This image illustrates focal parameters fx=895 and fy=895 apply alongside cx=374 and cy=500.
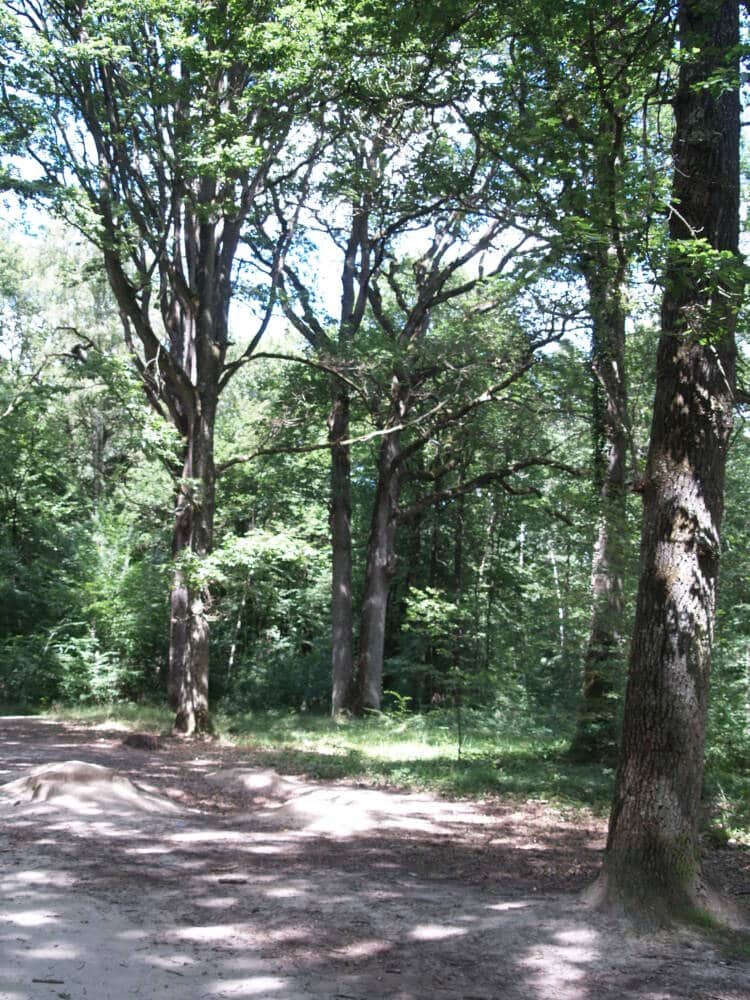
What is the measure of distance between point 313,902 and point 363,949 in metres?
0.95

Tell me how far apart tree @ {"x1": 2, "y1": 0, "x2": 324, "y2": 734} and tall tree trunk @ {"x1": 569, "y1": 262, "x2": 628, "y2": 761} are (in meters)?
6.23

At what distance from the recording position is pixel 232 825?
8.60m

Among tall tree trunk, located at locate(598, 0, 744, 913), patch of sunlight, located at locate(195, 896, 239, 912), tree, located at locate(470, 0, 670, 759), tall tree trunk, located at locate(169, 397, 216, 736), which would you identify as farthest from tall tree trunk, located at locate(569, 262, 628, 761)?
tall tree trunk, located at locate(169, 397, 216, 736)

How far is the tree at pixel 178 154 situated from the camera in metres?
13.2

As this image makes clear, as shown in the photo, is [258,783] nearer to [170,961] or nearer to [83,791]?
[83,791]

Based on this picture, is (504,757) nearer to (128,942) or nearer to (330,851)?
(330,851)

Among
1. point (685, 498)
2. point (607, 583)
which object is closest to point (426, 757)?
point (607, 583)

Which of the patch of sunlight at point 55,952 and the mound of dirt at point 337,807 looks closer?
the patch of sunlight at point 55,952

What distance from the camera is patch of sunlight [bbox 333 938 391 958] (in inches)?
194

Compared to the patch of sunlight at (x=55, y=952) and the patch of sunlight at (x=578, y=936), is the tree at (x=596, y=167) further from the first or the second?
A: the patch of sunlight at (x=55, y=952)

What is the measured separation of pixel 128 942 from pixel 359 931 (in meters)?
1.36

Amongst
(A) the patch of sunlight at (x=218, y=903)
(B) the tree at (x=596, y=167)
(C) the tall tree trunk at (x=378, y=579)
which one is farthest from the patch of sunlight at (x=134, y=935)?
(C) the tall tree trunk at (x=378, y=579)

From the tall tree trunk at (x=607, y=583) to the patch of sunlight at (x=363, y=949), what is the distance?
5976mm

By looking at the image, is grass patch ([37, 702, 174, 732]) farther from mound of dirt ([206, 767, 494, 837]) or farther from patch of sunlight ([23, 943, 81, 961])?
patch of sunlight ([23, 943, 81, 961])
